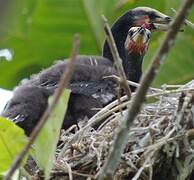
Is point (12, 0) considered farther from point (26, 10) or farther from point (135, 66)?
point (26, 10)

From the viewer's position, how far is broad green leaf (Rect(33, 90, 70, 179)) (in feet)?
8.33

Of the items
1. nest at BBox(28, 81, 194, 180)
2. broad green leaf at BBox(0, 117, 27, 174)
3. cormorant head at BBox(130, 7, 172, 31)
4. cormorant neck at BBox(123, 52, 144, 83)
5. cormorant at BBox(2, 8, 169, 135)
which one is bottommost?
cormorant neck at BBox(123, 52, 144, 83)

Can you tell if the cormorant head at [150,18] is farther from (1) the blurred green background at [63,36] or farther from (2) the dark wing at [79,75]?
(2) the dark wing at [79,75]

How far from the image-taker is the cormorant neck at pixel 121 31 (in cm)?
505

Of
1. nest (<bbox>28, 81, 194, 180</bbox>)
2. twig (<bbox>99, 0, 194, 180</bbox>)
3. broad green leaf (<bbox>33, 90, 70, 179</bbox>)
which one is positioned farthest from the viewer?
nest (<bbox>28, 81, 194, 180</bbox>)

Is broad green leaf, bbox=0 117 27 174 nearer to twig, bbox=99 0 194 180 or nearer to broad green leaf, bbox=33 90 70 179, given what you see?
broad green leaf, bbox=33 90 70 179

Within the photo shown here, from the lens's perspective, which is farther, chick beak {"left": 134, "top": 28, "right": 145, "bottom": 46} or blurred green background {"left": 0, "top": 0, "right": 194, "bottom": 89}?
blurred green background {"left": 0, "top": 0, "right": 194, "bottom": 89}

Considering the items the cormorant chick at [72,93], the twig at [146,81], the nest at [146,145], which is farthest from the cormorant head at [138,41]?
the twig at [146,81]

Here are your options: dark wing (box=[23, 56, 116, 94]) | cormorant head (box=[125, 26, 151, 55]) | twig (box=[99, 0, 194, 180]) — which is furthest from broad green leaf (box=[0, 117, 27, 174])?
cormorant head (box=[125, 26, 151, 55])

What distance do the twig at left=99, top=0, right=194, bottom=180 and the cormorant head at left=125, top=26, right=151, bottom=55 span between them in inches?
Result: 105

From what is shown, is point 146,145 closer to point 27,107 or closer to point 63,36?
point 27,107

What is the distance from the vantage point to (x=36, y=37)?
525cm

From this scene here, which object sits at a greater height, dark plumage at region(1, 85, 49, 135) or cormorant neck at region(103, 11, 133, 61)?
dark plumage at region(1, 85, 49, 135)

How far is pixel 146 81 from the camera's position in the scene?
6.54 feet
